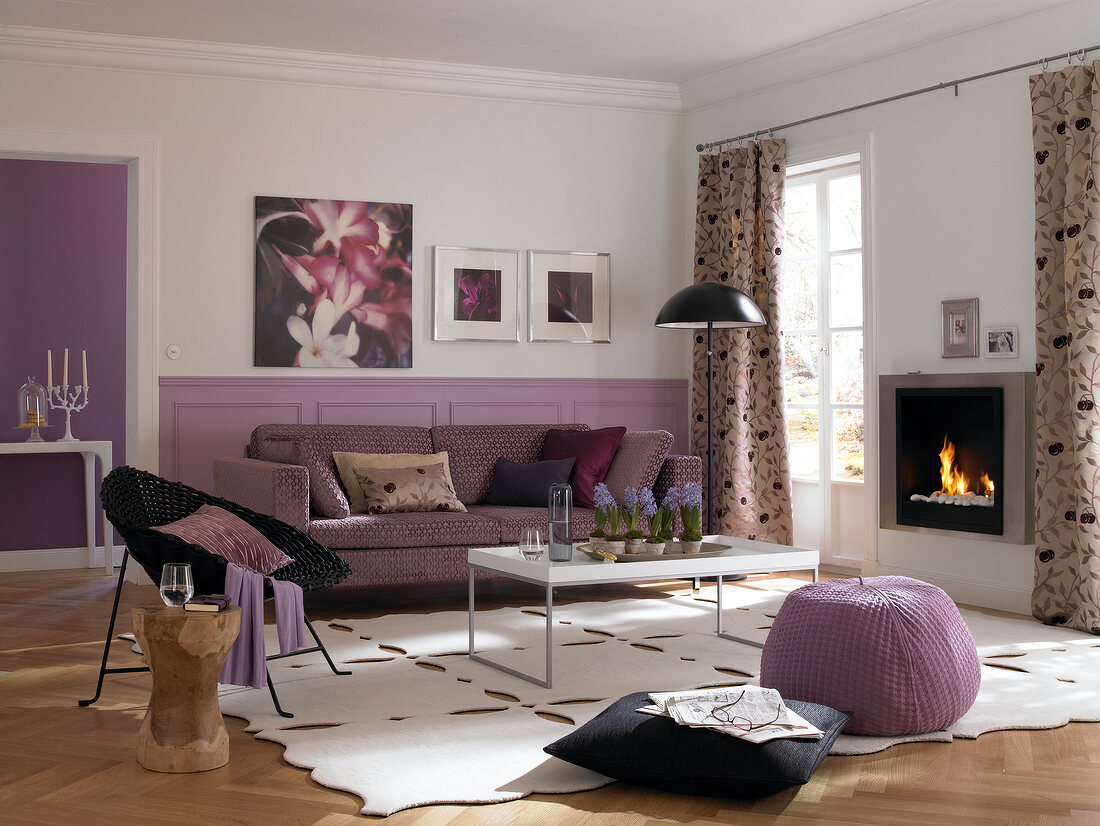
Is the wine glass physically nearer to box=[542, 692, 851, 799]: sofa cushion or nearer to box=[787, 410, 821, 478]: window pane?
box=[542, 692, 851, 799]: sofa cushion

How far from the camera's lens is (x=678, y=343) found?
7188 mm

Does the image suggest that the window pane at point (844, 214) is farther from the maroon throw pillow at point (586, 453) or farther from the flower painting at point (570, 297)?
the maroon throw pillow at point (586, 453)

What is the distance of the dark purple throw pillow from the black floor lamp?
956mm

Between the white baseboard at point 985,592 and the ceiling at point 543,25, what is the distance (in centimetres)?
271

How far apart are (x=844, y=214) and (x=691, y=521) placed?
9.61ft

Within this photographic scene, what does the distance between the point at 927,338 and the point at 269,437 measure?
3.39 meters

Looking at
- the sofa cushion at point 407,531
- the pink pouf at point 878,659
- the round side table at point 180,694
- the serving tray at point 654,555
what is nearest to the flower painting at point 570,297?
the sofa cushion at point 407,531

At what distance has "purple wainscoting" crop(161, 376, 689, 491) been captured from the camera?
239 inches

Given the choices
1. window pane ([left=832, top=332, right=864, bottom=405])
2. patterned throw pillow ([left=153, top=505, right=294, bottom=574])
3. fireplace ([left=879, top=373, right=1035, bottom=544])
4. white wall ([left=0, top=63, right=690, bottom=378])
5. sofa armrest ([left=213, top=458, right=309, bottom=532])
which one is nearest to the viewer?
patterned throw pillow ([left=153, top=505, right=294, bottom=574])

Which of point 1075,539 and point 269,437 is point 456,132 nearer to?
point 269,437

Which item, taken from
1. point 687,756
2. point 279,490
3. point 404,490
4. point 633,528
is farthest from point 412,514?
point 687,756

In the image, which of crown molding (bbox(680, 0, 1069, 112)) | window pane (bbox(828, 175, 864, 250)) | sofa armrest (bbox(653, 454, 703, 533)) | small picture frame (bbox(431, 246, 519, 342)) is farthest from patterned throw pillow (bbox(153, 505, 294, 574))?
crown molding (bbox(680, 0, 1069, 112))

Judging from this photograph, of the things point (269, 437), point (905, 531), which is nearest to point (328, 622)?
point (269, 437)

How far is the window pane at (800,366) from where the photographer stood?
21.7 feet
